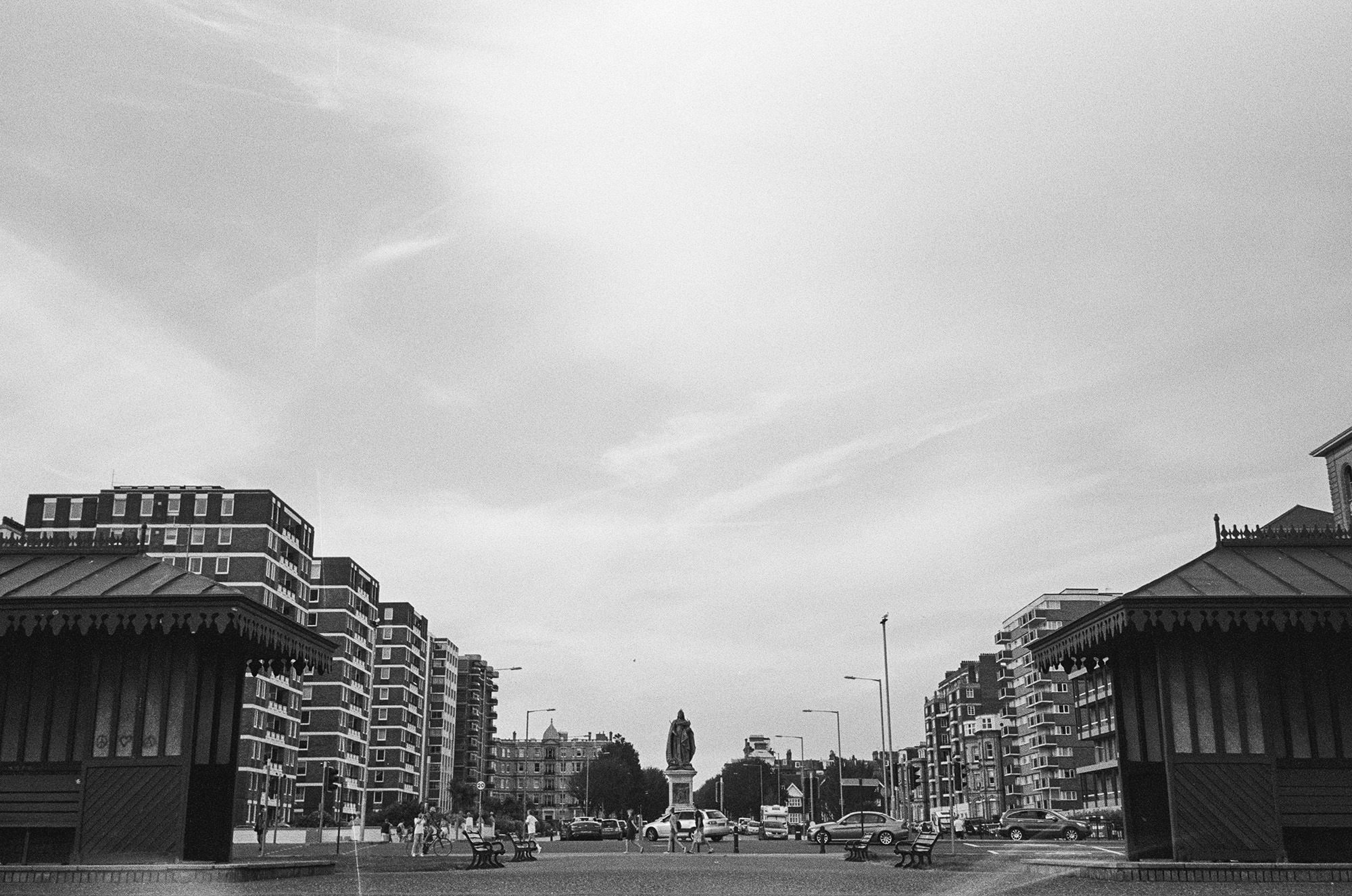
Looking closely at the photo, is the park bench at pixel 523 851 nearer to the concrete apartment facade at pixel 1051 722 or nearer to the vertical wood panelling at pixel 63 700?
the vertical wood panelling at pixel 63 700

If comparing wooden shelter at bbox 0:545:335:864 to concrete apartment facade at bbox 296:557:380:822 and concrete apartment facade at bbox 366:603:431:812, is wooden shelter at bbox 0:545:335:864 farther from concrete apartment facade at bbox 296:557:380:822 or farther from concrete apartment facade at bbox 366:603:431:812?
concrete apartment facade at bbox 366:603:431:812

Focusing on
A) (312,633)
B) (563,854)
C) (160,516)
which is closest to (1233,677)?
(312,633)

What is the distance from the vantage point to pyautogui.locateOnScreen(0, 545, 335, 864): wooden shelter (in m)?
24.7

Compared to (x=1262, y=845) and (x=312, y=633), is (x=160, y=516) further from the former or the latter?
(x=1262, y=845)

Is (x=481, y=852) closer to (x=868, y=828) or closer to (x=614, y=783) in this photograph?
(x=868, y=828)

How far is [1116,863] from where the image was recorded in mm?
24734

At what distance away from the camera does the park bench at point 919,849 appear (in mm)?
34312

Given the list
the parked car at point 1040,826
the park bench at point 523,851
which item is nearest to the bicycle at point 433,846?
the park bench at point 523,851

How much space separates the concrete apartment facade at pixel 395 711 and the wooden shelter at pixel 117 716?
402 ft

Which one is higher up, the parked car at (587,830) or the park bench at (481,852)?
the park bench at (481,852)

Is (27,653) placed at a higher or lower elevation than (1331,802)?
higher

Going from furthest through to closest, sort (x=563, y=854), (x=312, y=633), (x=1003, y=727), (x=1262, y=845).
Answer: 1. (x=1003, y=727)
2. (x=563, y=854)
3. (x=312, y=633)
4. (x=1262, y=845)

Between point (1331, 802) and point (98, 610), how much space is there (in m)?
24.5

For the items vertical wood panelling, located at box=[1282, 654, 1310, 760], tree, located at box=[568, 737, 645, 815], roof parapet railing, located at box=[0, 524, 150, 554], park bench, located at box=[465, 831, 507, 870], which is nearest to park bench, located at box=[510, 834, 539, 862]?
park bench, located at box=[465, 831, 507, 870]
